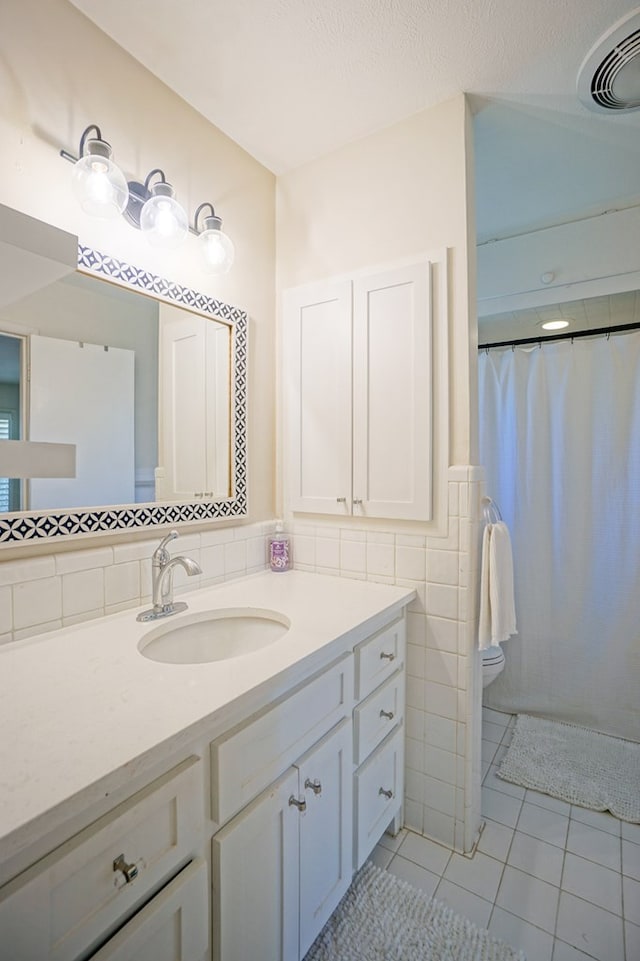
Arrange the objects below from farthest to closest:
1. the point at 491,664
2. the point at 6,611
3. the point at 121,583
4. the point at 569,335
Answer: the point at 569,335, the point at 491,664, the point at 121,583, the point at 6,611

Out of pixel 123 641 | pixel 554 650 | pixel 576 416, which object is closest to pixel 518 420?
pixel 576 416

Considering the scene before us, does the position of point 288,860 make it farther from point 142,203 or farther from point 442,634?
point 142,203

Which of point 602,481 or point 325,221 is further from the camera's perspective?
point 602,481

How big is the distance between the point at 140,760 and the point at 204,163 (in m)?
1.76

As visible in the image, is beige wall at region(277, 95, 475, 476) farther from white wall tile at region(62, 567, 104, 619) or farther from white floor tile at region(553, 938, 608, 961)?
white floor tile at region(553, 938, 608, 961)

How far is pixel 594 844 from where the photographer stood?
1.45 meters

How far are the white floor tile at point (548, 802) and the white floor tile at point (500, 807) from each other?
0.06 m

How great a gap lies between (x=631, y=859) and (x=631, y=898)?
15 centimetres

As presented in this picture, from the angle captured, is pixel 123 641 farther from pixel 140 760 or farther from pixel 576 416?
pixel 576 416

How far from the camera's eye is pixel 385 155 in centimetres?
157

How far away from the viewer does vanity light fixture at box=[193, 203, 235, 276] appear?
145cm

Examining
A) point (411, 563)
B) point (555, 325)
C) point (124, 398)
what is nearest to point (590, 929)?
point (411, 563)

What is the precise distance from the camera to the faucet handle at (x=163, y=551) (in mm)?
1240

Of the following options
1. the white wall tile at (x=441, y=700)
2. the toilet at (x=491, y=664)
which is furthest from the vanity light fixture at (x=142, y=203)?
the toilet at (x=491, y=664)
